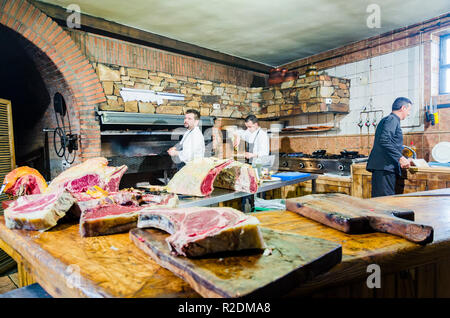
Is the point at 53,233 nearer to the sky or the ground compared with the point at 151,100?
nearer to the ground

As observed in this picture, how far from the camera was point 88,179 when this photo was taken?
202cm

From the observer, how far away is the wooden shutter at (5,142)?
12.9ft

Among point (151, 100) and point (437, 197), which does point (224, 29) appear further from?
point (437, 197)

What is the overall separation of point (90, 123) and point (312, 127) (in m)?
4.95

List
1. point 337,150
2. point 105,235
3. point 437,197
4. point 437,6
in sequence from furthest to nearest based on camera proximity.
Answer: point 337,150
point 437,6
point 437,197
point 105,235

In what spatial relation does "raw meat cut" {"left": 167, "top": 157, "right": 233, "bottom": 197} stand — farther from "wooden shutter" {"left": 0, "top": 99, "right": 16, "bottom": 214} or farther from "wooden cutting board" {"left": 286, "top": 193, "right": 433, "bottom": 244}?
"wooden shutter" {"left": 0, "top": 99, "right": 16, "bottom": 214}

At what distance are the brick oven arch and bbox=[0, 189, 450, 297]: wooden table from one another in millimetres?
4106

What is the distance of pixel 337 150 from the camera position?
22.3 ft

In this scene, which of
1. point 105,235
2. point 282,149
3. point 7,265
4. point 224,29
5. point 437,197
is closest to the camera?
point 105,235

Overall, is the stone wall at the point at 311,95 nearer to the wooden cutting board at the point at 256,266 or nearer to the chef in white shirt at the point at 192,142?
the chef in white shirt at the point at 192,142

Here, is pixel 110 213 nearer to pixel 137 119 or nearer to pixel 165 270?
pixel 165 270

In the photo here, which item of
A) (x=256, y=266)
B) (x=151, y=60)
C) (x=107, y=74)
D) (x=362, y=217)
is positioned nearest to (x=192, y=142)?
(x=107, y=74)

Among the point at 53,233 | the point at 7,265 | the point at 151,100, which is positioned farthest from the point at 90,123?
the point at 53,233

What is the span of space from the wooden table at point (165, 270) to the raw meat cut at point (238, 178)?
1.26 metres
